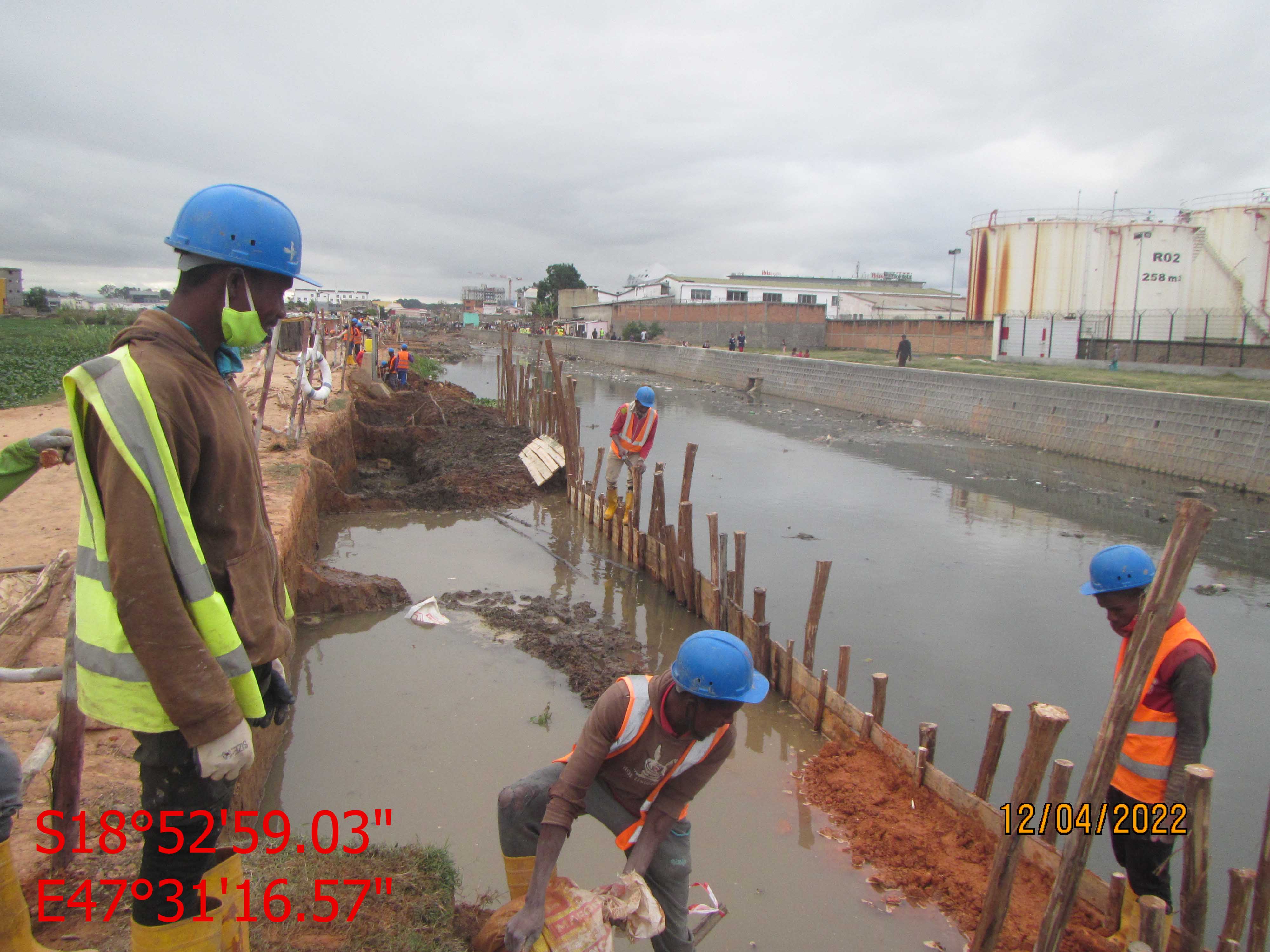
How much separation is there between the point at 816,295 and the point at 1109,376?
42255 mm

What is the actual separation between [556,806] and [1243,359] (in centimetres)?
2697

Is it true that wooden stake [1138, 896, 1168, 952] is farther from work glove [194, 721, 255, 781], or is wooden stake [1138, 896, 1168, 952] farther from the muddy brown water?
work glove [194, 721, 255, 781]

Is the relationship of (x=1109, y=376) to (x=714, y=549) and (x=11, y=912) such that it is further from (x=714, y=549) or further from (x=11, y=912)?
(x=11, y=912)

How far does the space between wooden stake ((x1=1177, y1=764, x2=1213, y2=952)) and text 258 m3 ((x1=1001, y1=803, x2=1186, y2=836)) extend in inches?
4.8

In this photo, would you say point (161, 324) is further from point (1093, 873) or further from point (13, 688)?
point (1093, 873)

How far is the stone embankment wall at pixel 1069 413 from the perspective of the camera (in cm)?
1409

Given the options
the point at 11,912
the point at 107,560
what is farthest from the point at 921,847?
the point at 107,560

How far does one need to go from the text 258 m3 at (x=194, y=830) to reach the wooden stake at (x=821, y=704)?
3157 mm

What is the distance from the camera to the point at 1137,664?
2449mm

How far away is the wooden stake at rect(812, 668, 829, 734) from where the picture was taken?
18.7 feet

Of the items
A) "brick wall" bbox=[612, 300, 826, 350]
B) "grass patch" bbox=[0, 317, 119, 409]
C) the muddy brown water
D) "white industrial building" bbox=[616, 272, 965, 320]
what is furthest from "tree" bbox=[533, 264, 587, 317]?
the muddy brown water

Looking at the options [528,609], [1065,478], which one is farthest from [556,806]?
[1065,478]

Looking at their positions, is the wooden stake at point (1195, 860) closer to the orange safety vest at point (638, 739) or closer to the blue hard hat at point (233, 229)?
the orange safety vest at point (638, 739)
